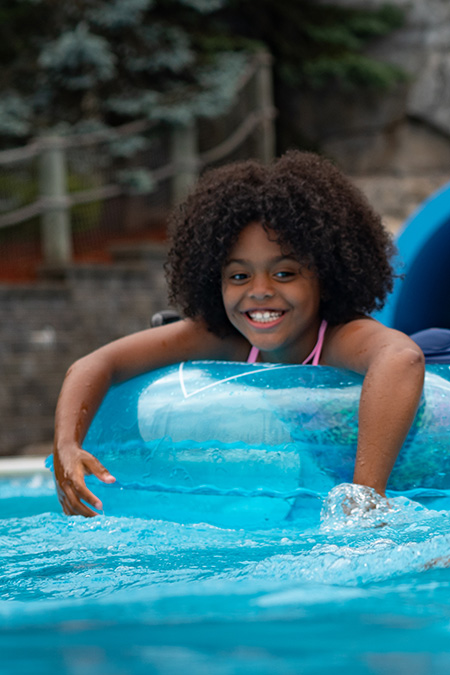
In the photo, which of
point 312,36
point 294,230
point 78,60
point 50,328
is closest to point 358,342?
point 294,230

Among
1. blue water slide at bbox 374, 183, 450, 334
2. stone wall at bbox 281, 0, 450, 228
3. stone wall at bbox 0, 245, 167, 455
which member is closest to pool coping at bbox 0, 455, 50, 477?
stone wall at bbox 0, 245, 167, 455

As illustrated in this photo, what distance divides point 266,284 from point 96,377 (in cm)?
56

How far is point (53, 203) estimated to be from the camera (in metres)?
6.36

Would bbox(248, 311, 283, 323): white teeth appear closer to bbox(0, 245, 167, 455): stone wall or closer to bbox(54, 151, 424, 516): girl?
bbox(54, 151, 424, 516): girl

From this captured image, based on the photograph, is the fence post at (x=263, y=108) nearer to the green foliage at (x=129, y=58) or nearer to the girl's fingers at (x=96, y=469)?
the green foliage at (x=129, y=58)

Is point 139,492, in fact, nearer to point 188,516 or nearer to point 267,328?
point 188,516

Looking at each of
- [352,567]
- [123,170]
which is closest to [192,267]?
[352,567]

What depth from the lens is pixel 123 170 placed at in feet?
23.5

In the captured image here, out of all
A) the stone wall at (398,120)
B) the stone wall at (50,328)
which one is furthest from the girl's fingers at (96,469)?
Result: the stone wall at (398,120)

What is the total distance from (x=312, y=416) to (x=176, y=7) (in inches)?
289

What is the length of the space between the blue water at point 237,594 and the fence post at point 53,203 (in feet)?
13.3

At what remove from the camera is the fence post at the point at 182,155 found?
730 cm

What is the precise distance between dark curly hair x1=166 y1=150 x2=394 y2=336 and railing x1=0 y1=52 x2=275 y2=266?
134 inches

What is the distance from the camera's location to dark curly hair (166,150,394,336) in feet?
8.58
